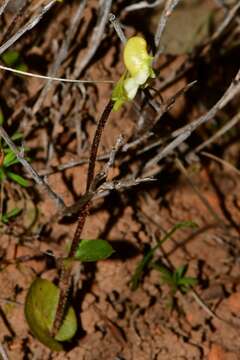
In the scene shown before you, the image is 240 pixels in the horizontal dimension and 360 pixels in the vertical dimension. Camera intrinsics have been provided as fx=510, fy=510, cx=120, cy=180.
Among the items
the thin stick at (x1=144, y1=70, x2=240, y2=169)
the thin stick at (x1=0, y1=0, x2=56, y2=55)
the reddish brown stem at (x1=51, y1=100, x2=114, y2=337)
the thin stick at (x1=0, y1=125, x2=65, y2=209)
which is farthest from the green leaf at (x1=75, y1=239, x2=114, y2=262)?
the thin stick at (x1=0, y1=0, x2=56, y2=55)

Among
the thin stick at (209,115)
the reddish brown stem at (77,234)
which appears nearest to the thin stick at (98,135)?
the reddish brown stem at (77,234)

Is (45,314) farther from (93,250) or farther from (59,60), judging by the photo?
(59,60)

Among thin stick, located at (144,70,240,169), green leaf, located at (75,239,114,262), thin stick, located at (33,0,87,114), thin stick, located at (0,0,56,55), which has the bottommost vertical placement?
green leaf, located at (75,239,114,262)

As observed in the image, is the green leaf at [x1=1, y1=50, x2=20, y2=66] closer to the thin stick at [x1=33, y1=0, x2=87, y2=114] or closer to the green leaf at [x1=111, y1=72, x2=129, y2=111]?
the thin stick at [x1=33, y1=0, x2=87, y2=114]

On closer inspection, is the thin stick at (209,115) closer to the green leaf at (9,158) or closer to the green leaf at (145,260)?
the green leaf at (145,260)

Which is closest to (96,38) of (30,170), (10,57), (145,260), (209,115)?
(10,57)

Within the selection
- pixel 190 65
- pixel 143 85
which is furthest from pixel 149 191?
pixel 143 85

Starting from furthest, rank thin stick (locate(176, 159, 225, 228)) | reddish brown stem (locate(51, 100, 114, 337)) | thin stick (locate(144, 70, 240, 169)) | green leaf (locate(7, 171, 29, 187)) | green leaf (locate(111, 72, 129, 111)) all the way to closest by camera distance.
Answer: thin stick (locate(176, 159, 225, 228)), green leaf (locate(7, 171, 29, 187)), thin stick (locate(144, 70, 240, 169)), reddish brown stem (locate(51, 100, 114, 337)), green leaf (locate(111, 72, 129, 111))
